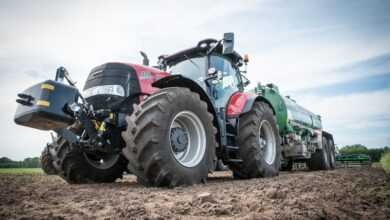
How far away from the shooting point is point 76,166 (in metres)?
4.13

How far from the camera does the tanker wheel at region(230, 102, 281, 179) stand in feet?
15.0

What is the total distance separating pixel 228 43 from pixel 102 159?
2800 mm

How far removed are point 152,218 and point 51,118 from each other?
6.62 feet

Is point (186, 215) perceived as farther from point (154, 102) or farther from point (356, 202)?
point (154, 102)

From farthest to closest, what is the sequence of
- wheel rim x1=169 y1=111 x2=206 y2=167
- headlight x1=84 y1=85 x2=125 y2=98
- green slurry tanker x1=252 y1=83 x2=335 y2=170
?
green slurry tanker x1=252 y1=83 x2=335 y2=170
headlight x1=84 y1=85 x2=125 y2=98
wheel rim x1=169 y1=111 x2=206 y2=167

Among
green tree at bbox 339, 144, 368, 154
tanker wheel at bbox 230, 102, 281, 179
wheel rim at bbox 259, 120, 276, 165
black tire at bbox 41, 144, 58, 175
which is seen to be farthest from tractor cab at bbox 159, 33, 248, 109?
green tree at bbox 339, 144, 368, 154

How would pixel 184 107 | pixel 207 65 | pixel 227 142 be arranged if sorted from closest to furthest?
pixel 184 107 < pixel 227 142 < pixel 207 65

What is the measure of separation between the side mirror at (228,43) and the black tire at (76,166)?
2.43m

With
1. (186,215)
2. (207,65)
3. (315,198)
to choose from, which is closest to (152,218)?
(186,215)

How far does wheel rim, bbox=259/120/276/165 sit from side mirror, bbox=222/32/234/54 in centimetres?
168

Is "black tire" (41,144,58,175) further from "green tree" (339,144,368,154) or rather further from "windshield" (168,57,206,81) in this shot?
"green tree" (339,144,368,154)

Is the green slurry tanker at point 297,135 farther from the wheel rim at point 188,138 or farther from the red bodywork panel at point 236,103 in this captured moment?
the wheel rim at point 188,138

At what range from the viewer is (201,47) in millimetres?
5148

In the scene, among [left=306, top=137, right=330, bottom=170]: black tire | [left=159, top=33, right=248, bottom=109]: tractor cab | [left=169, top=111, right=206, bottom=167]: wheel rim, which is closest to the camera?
[left=169, top=111, right=206, bottom=167]: wheel rim
